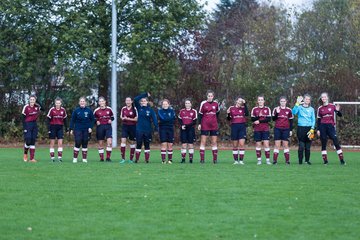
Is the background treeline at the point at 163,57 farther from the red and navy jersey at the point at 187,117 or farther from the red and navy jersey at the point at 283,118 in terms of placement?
the red and navy jersey at the point at 283,118

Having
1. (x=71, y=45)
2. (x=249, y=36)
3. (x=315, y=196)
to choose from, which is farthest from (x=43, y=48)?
(x=315, y=196)

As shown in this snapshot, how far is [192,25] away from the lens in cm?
3878

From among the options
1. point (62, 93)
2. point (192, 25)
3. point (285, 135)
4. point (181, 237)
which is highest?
point (192, 25)

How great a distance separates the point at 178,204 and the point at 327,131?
12.2 meters

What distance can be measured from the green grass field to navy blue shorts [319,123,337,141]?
4074 millimetres

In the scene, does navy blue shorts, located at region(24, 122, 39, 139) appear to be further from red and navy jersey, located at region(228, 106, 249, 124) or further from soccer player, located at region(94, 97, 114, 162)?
red and navy jersey, located at region(228, 106, 249, 124)

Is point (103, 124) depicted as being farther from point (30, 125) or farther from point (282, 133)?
point (282, 133)

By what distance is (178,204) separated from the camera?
42.1ft

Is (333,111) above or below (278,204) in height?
above

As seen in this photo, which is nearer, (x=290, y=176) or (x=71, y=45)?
(x=290, y=176)

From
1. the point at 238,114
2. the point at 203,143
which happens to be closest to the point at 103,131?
the point at 203,143

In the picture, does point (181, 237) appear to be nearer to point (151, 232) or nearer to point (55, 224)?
point (151, 232)

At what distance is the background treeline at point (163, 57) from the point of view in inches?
1481

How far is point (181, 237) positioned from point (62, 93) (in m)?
31.8
